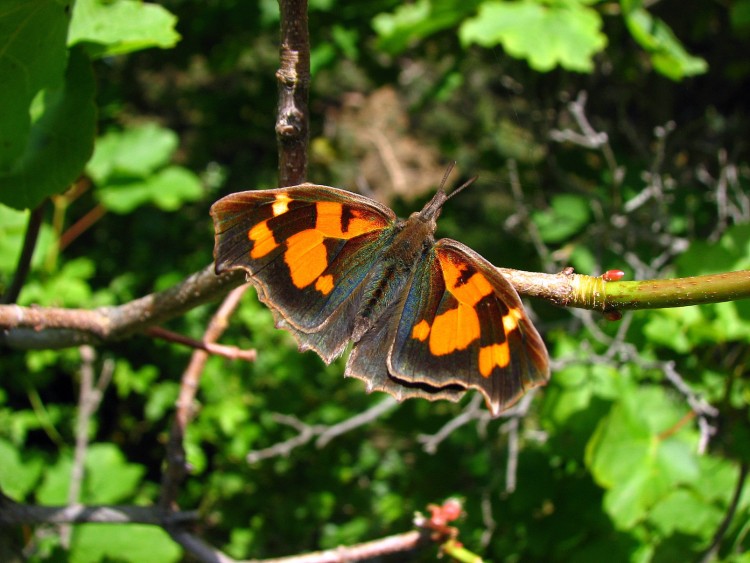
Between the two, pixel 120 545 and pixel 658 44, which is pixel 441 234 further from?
pixel 120 545

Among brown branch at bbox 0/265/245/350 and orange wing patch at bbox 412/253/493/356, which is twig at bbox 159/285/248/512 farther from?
orange wing patch at bbox 412/253/493/356

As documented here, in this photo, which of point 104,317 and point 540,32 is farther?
point 540,32

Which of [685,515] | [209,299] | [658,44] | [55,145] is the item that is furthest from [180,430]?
[658,44]

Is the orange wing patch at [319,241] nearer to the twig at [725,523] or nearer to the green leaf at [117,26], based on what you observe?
the green leaf at [117,26]

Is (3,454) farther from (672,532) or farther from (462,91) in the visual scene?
(462,91)

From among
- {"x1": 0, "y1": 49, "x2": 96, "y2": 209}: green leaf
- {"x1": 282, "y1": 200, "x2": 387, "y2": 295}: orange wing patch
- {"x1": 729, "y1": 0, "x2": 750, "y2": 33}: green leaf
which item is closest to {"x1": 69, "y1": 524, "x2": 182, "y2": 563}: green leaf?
{"x1": 282, "y1": 200, "x2": 387, "y2": 295}: orange wing patch
